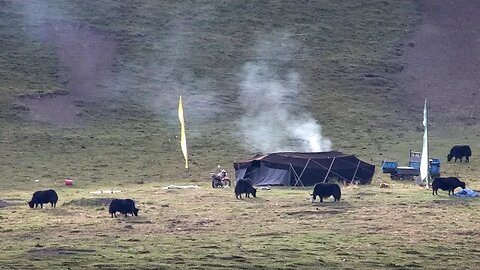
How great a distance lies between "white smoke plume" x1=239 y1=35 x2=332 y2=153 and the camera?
73.8 meters

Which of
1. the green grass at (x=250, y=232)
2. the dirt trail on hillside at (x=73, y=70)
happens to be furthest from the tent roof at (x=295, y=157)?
the dirt trail on hillside at (x=73, y=70)

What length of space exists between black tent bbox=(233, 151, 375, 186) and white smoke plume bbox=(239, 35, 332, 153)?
11.6 meters

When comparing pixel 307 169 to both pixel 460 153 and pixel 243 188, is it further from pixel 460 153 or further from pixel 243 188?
pixel 460 153

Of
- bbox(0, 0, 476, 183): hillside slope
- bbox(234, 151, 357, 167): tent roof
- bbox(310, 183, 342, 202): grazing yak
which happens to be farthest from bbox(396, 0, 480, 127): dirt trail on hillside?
bbox(310, 183, 342, 202): grazing yak

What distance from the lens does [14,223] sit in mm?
42594

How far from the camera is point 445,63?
10069 centimetres

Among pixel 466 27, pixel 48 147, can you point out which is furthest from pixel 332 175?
pixel 466 27

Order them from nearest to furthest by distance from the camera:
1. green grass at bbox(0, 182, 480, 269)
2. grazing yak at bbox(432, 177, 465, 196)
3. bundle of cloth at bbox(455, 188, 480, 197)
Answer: green grass at bbox(0, 182, 480, 269) < bundle of cloth at bbox(455, 188, 480, 197) < grazing yak at bbox(432, 177, 465, 196)

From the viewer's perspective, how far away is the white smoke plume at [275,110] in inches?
2906

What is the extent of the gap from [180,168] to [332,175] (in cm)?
1144

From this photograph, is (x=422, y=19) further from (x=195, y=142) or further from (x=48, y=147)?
(x=48, y=147)

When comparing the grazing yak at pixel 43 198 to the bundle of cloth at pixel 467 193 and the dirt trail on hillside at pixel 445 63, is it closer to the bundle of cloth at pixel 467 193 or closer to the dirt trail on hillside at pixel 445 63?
the bundle of cloth at pixel 467 193

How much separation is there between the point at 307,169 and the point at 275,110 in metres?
28.3

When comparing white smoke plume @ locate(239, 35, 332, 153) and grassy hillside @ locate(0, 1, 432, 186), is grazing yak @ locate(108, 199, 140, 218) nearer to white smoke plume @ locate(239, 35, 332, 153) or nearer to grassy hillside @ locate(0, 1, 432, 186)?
grassy hillside @ locate(0, 1, 432, 186)
